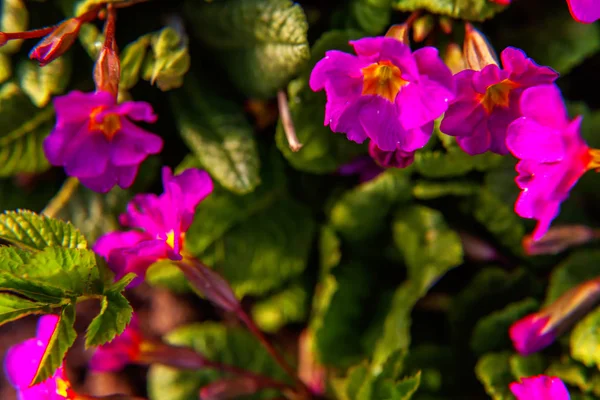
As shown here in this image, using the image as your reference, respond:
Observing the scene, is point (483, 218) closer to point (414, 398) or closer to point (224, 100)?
point (414, 398)

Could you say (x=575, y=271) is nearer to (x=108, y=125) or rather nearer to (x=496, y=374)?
(x=496, y=374)

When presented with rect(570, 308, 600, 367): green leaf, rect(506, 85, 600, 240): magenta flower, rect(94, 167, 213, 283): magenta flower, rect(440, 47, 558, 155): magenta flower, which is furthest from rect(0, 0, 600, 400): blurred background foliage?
rect(506, 85, 600, 240): magenta flower

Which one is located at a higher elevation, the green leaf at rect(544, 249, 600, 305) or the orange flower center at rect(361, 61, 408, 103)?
the orange flower center at rect(361, 61, 408, 103)

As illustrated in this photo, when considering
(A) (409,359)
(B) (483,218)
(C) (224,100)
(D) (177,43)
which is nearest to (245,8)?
(D) (177,43)

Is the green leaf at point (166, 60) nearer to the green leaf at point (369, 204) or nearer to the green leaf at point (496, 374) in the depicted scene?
the green leaf at point (369, 204)

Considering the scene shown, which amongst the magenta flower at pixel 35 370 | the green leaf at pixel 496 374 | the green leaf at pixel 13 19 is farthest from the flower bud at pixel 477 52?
the green leaf at pixel 13 19

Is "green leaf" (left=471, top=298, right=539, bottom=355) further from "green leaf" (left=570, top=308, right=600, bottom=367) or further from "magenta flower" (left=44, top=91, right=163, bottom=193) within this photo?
"magenta flower" (left=44, top=91, right=163, bottom=193)

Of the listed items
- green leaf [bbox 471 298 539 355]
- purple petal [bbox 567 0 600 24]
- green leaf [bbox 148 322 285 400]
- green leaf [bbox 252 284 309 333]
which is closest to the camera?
purple petal [bbox 567 0 600 24]
